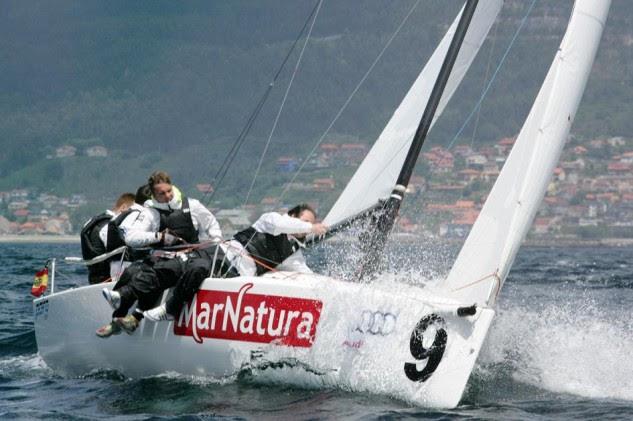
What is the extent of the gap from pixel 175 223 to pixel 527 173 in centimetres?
208

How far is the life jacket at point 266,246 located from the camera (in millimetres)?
6906

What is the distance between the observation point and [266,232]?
6.88 meters

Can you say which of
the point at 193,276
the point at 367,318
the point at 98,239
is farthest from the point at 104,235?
the point at 367,318

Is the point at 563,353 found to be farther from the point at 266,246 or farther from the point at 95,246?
the point at 95,246

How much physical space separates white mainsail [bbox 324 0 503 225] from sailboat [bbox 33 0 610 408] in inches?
9.9

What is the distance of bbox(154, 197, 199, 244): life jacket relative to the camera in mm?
7043

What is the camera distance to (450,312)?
6.16 meters

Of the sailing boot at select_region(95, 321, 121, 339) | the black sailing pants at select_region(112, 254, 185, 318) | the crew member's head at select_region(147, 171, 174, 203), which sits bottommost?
the sailing boot at select_region(95, 321, 121, 339)

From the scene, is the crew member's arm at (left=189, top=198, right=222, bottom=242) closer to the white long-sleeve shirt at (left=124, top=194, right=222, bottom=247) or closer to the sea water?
the white long-sleeve shirt at (left=124, top=194, right=222, bottom=247)

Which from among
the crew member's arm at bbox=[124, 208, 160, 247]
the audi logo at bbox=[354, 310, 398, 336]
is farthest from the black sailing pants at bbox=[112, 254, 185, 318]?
the audi logo at bbox=[354, 310, 398, 336]

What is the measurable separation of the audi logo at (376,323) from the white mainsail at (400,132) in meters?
1.77

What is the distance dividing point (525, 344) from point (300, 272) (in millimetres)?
1616

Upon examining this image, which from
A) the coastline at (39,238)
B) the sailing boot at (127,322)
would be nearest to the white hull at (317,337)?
the sailing boot at (127,322)

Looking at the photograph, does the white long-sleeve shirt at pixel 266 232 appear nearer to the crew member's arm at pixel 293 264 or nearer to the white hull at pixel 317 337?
the crew member's arm at pixel 293 264
